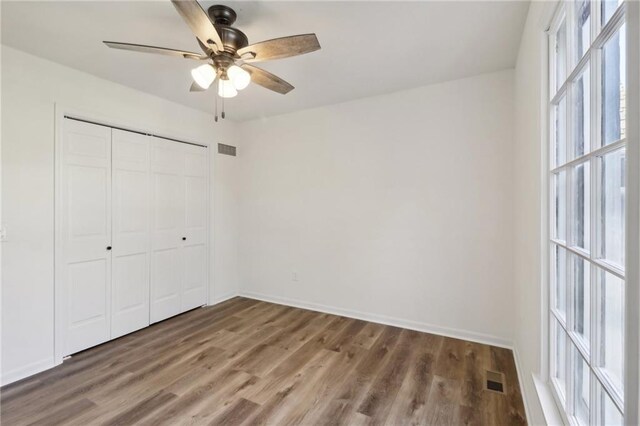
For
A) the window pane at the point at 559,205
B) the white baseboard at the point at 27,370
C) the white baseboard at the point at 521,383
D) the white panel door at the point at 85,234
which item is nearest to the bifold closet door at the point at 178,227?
the white panel door at the point at 85,234

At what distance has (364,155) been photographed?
3381 mm

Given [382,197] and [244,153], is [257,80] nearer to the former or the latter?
[382,197]

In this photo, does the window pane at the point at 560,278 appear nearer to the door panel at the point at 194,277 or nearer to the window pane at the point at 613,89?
the window pane at the point at 613,89

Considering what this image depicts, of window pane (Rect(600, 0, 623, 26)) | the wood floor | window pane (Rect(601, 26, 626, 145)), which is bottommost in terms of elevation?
the wood floor

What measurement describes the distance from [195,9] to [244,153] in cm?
294

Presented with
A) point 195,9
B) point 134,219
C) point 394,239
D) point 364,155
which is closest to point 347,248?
point 394,239

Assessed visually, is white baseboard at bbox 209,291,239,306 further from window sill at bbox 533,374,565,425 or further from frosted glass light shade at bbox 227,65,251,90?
window sill at bbox 533,374,565,425

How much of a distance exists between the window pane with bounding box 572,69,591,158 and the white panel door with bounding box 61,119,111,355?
354cm

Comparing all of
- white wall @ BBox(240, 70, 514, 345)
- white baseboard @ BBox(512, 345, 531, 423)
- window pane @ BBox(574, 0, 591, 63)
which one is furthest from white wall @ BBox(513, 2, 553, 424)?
white wall @ BBox(240, 70, 514, 345)

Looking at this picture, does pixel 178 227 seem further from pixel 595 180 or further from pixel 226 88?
pixel 595 180

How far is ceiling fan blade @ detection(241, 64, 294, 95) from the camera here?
79.4 inches

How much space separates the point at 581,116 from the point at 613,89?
1.00 ft

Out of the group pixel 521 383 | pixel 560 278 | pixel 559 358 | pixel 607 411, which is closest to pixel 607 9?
pixel 560 278

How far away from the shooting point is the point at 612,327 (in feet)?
2.82
